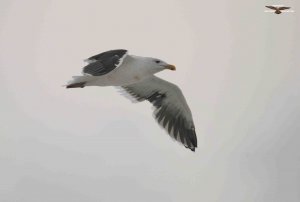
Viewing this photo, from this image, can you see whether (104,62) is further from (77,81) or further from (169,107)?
(169,107)

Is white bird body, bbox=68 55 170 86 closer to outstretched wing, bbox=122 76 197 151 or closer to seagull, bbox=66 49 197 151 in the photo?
seagull, bbox=66 49 197 151

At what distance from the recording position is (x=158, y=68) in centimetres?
2062

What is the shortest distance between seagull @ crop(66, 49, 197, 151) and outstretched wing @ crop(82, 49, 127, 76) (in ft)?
2.15

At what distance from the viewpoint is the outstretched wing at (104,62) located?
1847 centimetres

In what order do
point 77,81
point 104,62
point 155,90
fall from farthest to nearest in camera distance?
1. point 155,90
2. point 77,81
3. point 104,62

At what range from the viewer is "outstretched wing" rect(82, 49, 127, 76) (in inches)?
727

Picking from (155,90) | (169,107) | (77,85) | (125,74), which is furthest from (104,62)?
(169,107)

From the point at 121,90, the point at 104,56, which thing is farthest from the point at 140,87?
the point at 104,56

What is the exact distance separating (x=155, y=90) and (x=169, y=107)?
24.7 inches

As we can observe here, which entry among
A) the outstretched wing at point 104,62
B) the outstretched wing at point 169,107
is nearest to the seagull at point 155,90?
the outstretched wing at point 169,107

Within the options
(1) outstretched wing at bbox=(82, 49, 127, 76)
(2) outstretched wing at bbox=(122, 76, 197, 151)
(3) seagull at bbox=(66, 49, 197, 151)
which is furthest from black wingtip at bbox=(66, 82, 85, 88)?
(2) outstretched wing at bbox=(122, 76, 197, 151)

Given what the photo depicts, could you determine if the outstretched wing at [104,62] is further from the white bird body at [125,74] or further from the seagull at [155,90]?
A: the white bird body at [125,74]

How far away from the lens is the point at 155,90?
2314cm

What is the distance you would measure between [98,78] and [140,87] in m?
3.17
